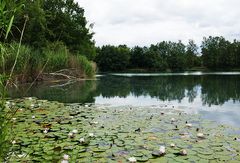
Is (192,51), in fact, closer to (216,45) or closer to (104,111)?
(216,45)

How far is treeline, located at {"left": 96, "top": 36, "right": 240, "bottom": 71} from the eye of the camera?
77.2 m

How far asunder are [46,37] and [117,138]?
2528 cm

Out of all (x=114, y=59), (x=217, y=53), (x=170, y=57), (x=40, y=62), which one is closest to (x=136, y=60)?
(x=114, y=59)

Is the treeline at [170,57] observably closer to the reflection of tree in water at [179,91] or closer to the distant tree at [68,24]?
the distant tree at [68,24]

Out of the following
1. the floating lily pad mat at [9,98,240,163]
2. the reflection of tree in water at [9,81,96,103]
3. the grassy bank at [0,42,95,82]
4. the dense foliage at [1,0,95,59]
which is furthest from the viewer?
the dense foliage at [1,0,95,59]

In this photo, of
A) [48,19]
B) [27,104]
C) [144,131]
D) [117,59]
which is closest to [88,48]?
[48,19]

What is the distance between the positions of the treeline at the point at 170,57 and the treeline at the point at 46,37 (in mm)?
37750

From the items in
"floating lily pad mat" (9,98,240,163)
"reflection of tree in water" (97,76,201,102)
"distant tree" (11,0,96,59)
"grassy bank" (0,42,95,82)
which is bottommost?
"floating lily pad mat" (9,98,240,163)

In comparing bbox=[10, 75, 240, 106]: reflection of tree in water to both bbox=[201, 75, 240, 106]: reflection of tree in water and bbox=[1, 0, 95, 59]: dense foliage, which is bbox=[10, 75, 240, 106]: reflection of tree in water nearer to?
bbox=[201, 75, 240, 106]: reflection of tree in water

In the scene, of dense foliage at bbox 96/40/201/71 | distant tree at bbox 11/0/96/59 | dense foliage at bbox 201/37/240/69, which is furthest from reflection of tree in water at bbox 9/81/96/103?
dense foliage at bbox 201/37/240/69

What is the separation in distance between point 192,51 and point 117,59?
2838 cm

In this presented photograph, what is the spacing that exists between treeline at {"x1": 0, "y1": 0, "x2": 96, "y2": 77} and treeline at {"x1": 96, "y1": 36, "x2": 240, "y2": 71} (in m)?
37.7

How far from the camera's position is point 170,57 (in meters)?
85.6

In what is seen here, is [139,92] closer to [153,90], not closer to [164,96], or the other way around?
[153,90]
